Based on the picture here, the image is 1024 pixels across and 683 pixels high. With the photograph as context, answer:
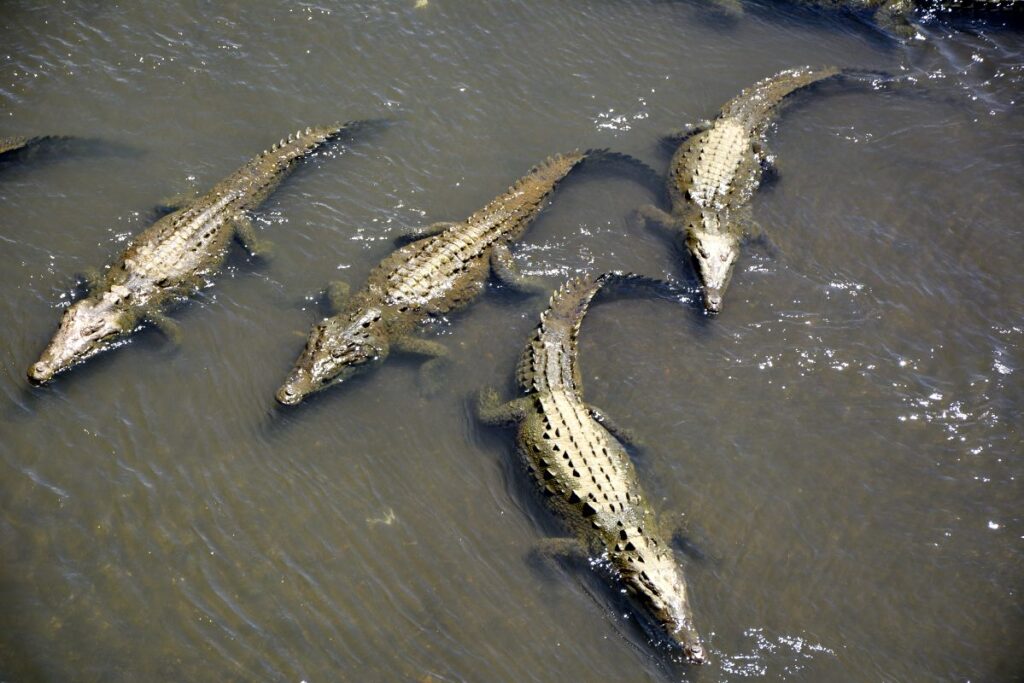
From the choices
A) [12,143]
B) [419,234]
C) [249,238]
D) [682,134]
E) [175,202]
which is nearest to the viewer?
[249,238]

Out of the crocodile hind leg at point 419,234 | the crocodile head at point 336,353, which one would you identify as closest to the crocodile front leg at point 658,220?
the crocodile hind leg at point 419,234

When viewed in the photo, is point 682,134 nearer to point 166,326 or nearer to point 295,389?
point 295,389

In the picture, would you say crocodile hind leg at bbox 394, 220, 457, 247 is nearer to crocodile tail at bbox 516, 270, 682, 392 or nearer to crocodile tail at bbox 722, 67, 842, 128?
crocodile tail at bbox 516, 270, 682, 392

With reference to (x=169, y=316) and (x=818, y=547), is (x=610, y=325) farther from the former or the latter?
(x=169, y=316)

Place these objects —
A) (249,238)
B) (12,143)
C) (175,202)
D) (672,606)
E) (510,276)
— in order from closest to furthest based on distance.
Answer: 1. (672,606)
2. (510,276)
3. (249,238)
4. (175,202)
5. (12,143)

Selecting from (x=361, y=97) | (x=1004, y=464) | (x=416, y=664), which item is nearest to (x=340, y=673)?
(x=416, y=664)

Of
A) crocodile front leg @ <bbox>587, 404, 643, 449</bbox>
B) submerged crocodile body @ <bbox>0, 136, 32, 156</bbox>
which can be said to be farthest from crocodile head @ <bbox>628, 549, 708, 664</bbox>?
submerged crocodile body @ <bbox>0, 136, 32, 156</bbox>

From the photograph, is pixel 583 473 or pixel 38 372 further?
pixel 38 372

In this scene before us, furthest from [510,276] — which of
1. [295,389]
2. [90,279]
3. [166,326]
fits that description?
[90,279]
